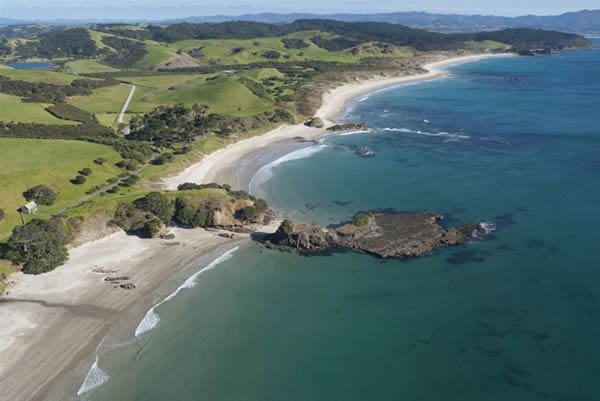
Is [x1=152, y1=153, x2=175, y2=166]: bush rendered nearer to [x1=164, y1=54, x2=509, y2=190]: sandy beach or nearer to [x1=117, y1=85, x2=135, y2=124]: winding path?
[x1=164, y1=54, x2=509, y2=190]: sandy beach

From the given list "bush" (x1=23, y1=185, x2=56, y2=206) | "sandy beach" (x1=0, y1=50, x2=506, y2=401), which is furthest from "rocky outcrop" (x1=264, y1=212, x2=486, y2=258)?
"bush" (x1=23, y1=185, x2=56, y2=206)

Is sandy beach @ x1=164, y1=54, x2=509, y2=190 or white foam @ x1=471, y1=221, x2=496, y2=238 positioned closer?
white foam @ x1=471, y1=221, x2=496, y2=238

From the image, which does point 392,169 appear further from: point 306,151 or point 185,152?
point 185,152

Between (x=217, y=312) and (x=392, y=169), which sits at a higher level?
(x=392, y=169)

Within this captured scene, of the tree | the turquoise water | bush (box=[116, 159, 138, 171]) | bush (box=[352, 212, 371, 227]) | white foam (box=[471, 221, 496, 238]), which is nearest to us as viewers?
the turquoise water

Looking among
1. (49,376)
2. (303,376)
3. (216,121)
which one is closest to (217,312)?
(303,376)

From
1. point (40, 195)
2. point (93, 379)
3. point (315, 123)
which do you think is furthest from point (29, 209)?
point (315, 123)
